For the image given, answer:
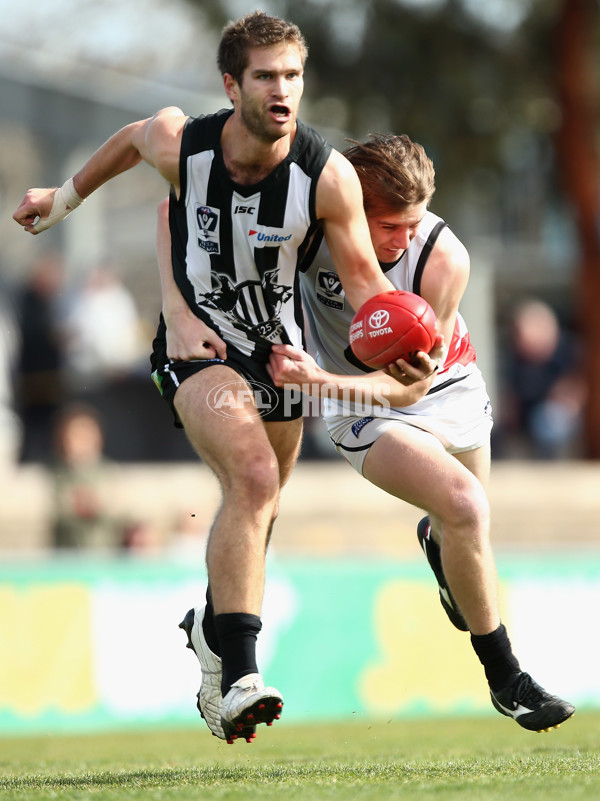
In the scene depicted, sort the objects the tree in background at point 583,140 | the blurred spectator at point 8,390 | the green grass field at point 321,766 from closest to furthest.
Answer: the green grass field at point 321,766
the blurred spectator at point 8,390
the tree in background at point 583,140

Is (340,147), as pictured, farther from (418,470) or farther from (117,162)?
(418,470)

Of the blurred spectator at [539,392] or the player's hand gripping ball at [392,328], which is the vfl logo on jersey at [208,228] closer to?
the player's hand gripping ball at [392,328]

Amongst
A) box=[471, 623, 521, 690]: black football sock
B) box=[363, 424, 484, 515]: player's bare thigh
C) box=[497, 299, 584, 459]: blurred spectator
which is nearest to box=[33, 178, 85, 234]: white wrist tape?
box=[363, 424, 484, 515]: player's bare thigh

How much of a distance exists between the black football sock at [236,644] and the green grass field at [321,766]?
43 cm

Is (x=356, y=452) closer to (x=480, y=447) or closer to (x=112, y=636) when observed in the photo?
(x=480, y=447)

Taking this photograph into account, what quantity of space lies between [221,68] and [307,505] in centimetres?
812

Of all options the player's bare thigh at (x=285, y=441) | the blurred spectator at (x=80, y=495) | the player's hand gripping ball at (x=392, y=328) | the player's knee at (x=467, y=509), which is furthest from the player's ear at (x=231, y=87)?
the blurred spectator at (x=80, y=495)

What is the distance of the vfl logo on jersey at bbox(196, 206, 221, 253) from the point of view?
5.66 metres

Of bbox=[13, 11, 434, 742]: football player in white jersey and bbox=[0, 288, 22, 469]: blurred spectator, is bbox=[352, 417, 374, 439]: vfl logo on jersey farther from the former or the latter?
bbox=[0, 288, 22, 469]: blurred spectator

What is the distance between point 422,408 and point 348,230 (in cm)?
110

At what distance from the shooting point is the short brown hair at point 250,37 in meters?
5.41

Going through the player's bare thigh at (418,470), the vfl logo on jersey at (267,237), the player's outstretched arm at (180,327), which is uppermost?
the vfl logo on jersey at (267,237)

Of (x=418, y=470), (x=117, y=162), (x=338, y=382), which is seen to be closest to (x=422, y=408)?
(x=418, y=470)

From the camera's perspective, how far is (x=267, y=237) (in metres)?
5.60
